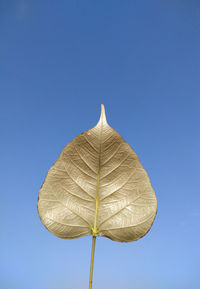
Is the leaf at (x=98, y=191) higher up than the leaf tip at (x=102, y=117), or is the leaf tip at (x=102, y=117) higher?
the leaf tip at (x=102, y=117)

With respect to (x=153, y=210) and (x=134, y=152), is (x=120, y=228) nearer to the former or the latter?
(x=153, y=210)

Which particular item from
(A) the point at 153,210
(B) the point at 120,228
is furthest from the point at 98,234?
(A) the point at 153,210

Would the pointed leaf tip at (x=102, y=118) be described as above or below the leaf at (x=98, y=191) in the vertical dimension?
above

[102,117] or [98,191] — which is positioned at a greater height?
[102,117]

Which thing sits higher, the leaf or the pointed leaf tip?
the pointed leaf tip

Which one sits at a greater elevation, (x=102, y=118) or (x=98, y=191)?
(x=102, y=118)

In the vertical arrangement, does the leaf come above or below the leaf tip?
below

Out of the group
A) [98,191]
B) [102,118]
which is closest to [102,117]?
[102,118]

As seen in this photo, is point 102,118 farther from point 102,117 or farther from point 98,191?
point 98,191
